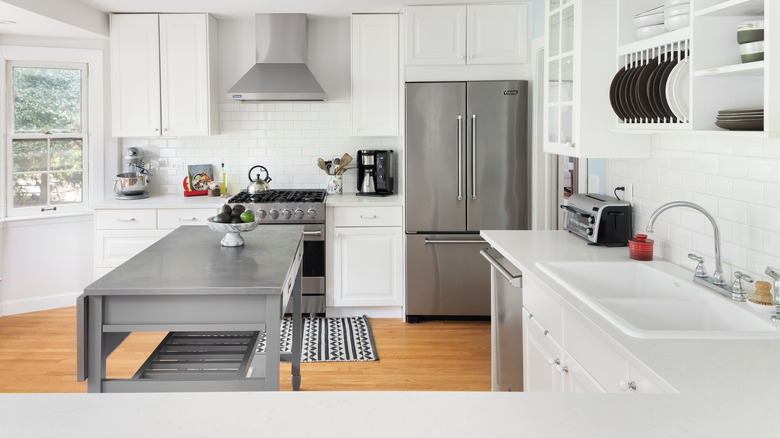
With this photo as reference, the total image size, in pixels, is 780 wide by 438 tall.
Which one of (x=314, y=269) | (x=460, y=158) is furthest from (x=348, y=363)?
(x=460, y=158)

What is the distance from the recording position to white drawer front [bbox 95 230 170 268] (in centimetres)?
497

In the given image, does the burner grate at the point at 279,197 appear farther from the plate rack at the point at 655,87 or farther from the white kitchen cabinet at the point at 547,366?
the plate rack at the point at 655,87

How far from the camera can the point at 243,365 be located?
113 inches

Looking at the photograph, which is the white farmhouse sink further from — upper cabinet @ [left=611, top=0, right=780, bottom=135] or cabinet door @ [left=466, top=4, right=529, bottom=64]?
cabinet door @ [left=466, top=4, right=529, bottom=64]

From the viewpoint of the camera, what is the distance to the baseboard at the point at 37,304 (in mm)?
5082

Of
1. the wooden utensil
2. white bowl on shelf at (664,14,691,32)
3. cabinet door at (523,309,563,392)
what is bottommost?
cabinet door at (523,309,563,392)

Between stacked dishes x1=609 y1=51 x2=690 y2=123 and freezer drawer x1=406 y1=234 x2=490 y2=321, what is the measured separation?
236cm

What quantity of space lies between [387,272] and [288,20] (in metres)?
2.17

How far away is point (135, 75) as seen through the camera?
5.06 m

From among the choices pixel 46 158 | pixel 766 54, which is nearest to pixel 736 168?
pixel 766 54

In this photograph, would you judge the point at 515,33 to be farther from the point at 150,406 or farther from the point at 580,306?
the point at 150,406

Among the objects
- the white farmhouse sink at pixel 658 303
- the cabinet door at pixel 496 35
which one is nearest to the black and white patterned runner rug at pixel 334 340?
the white farmhouse sink at pixel 658 303

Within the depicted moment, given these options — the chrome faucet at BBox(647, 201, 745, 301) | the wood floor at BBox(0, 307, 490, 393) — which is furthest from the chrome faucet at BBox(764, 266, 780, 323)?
the wood floor at BBox(0, 307, 490, 393)

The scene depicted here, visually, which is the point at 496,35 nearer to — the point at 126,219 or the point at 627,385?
the point at 126,219
